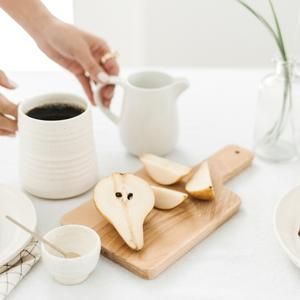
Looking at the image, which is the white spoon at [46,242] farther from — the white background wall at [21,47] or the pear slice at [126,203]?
the white background wall at [21,47]

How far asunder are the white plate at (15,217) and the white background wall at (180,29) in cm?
119

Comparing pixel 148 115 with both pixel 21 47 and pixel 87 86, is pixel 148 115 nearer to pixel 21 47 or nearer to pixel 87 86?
pixel 87 86

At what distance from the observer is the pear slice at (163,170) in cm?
103

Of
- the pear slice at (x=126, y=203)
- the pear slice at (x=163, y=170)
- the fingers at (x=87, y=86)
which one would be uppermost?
the fingers at (x=87, y=86)

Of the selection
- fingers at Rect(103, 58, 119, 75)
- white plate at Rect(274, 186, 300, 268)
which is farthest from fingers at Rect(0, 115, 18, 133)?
white plate at Rect(274, 186, 300, 268)

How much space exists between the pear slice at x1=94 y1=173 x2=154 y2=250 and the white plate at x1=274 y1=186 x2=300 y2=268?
0.19 metres

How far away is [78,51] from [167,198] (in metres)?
0.34

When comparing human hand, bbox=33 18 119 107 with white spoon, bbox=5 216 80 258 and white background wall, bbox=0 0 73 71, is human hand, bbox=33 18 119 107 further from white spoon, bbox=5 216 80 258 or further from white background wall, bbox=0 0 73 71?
white background wall, bbox=0 0 73 71

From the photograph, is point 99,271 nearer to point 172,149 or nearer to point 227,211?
point 227,211

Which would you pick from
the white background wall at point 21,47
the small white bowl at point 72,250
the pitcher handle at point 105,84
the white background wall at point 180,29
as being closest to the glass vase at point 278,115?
the pitcher handle at point 105,84

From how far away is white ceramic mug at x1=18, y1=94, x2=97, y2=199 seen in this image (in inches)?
37.8

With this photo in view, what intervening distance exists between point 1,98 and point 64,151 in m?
0.15

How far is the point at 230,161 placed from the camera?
1.11 metres

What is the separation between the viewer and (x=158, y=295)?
83cm
